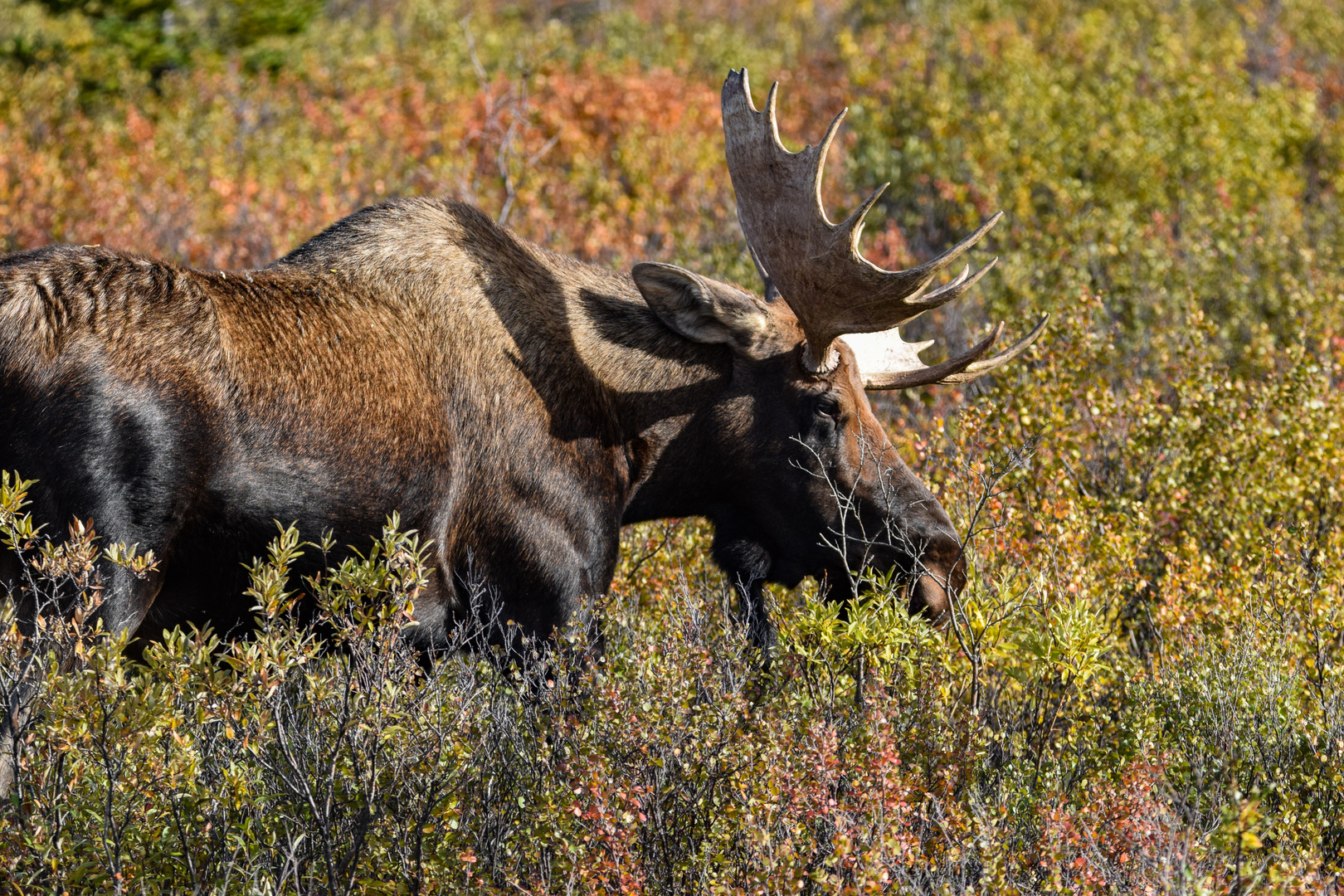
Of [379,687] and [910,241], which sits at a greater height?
[379,687]

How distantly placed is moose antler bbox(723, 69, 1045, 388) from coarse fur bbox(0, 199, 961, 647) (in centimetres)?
18

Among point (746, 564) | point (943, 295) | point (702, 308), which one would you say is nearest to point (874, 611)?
point (746, 564)

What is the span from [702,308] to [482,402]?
91 centimetres

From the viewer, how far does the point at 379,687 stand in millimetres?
3396

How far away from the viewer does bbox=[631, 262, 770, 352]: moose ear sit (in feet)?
15.5

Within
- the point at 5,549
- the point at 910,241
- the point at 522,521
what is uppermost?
Result: the point at 5,549

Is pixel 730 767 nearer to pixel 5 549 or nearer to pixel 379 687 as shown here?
pixel 379 687

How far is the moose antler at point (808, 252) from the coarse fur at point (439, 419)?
0.18m

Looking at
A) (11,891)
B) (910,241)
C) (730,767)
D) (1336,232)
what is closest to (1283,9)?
(1336,232)

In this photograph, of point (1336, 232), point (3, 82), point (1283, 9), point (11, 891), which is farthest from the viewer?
point (1283, 9)

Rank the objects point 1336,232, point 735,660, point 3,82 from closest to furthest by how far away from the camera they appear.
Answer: point 735,660 → point 1336,232 → point 3,82

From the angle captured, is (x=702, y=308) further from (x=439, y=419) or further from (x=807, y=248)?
(x=439, y=419)

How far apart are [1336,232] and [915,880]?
7.83m

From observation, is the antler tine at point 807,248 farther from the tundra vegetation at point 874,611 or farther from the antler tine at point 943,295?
the tundra vegetation at point 874,611
